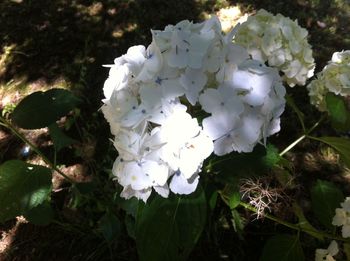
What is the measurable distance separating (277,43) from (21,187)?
1.12 meters

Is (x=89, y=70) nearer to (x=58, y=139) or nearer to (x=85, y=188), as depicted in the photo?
(x=58, y=139)

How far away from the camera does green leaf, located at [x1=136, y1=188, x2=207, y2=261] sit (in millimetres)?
1312

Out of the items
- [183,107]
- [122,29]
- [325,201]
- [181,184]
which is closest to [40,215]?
[181,184]

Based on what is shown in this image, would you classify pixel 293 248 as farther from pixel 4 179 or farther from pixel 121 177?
pixel 4 179

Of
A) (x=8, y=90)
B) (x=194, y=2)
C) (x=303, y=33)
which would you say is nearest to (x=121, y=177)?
(x=303, y=33)

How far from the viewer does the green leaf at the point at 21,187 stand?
5.00ft

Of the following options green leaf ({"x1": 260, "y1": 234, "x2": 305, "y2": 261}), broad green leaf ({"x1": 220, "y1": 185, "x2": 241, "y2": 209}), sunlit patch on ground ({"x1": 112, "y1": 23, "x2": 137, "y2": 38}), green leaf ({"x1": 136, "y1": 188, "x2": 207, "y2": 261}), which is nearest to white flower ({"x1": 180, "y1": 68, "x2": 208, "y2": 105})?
green leaf ({"x1": 136, "y1": 188, "x2": 207, "y2": 261})

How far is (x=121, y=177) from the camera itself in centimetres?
121

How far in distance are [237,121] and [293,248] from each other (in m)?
0.74

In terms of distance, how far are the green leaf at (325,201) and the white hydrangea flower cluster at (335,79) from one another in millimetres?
369

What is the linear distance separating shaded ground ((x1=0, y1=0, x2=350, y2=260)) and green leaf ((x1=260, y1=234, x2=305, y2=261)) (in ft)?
1.73

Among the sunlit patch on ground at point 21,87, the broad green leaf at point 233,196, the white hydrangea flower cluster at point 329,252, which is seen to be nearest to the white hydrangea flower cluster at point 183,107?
the broad green leaf at point 233,196

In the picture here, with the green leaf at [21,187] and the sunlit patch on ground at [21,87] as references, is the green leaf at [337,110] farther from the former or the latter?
the sunlit patch on ground at [21,87]

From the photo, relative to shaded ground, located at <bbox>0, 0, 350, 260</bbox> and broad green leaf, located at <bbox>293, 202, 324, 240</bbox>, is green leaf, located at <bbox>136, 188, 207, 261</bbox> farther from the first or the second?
shaded ground, located at <bbox>0, 0, 350, 260</bbox>
